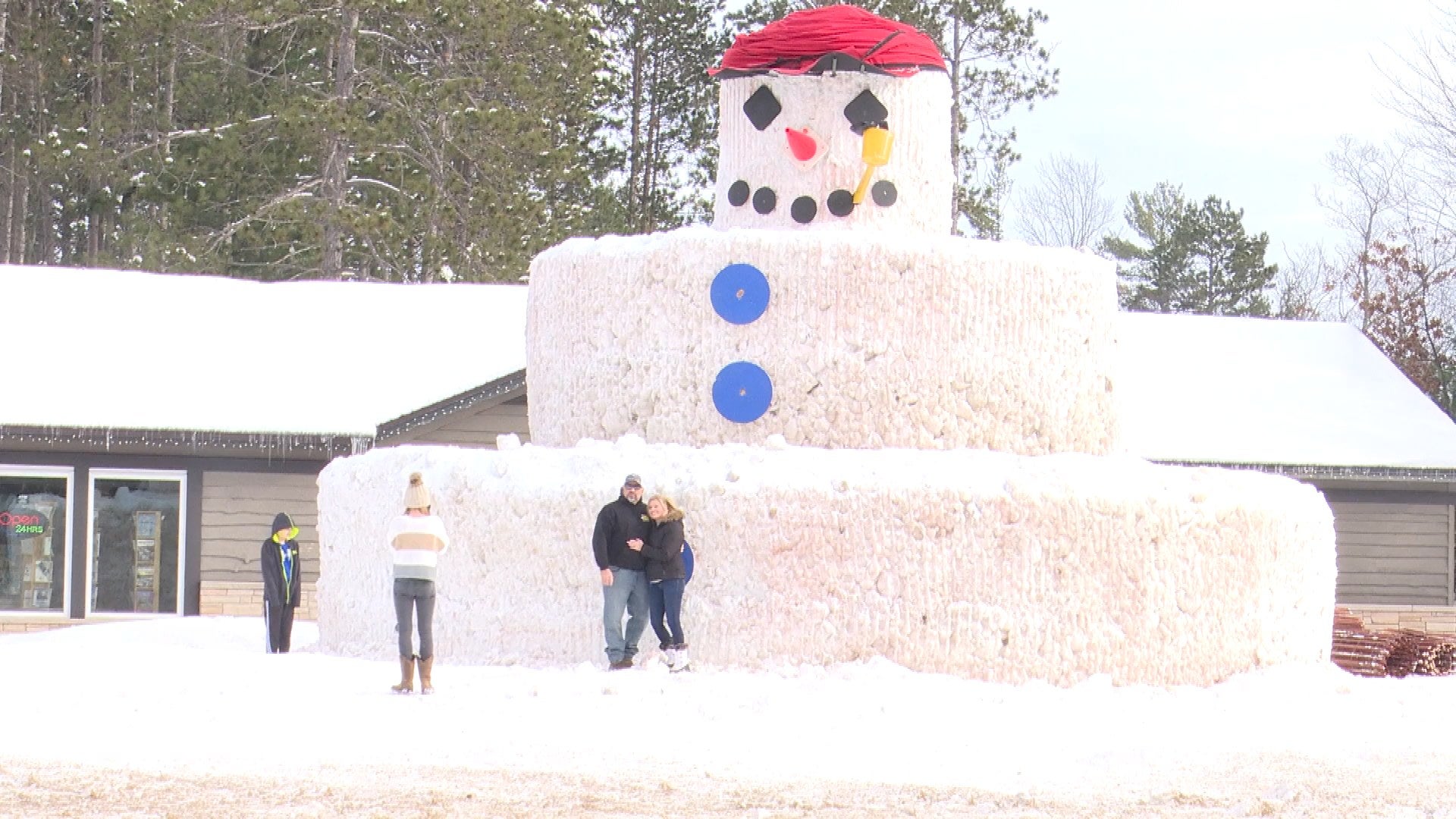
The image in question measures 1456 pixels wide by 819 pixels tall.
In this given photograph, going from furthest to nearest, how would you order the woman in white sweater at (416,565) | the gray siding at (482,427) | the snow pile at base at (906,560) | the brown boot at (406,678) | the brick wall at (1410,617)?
1. the brick wall at (1410,617)
2. the gray siding at (482,427)
3. the snow pile at base at (906,560)
4. the woman in white sweater at (416,565)
5. the brown boot at (406,678)

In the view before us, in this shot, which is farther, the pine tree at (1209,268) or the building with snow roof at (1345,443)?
the pine tree at (1209,268)

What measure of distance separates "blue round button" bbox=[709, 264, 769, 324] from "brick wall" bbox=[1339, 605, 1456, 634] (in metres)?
11.2

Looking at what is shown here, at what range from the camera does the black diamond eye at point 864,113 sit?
1248 cm

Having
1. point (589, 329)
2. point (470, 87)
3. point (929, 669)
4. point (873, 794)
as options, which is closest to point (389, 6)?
point (470, 87)

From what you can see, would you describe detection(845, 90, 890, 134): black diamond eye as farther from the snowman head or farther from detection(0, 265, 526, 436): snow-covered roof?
detection(0, 265, 526, 436): snow-covered roof

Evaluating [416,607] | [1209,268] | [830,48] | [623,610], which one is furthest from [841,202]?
[1209,268]

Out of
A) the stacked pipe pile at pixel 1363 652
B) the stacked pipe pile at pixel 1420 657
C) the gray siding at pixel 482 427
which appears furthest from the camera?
the gray siding at pixel 482 427

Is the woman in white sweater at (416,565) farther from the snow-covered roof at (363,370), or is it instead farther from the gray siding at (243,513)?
the gray siding at (243,513)

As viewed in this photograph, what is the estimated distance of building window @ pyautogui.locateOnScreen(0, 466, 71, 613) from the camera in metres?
18.4


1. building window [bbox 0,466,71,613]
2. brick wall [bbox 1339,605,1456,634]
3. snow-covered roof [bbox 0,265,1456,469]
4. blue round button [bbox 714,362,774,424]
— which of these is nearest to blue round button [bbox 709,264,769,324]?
blue round button [bbox 714,362,774,424]

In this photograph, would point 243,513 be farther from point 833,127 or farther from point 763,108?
point 833,127

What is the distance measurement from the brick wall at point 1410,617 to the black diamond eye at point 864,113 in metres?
10.6

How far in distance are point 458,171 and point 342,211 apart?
3.51 metres

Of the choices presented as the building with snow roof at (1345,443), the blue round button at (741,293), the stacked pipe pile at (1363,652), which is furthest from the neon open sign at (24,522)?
the stacked pipe pile at (1363,652)
